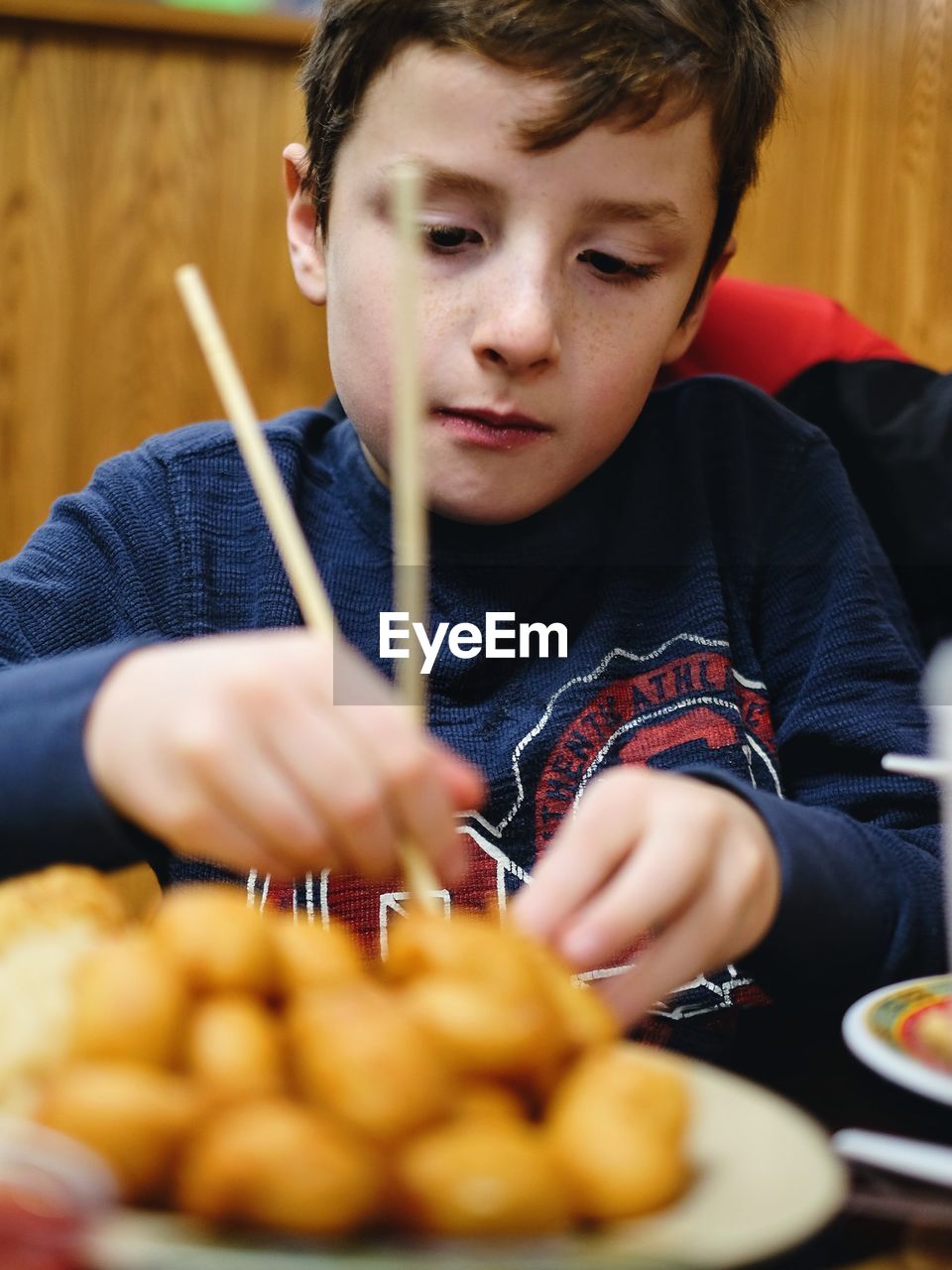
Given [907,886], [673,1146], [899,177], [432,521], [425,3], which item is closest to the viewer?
[673,1146]

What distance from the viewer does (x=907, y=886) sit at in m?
0.62

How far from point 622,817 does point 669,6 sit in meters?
0.52

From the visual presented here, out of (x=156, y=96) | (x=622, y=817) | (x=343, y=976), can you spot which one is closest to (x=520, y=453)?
(x=622, y=817)

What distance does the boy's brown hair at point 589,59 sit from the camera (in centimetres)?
70

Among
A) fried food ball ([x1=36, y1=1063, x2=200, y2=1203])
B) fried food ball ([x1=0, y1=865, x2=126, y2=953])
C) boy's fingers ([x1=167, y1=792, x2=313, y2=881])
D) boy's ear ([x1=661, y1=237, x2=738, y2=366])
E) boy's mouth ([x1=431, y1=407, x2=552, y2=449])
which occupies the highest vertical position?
boy's ear ([x1=661, y1=237, x2=738, y2=366])

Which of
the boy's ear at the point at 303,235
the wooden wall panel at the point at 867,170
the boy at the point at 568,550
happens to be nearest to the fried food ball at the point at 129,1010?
the boy at the point at 568,550

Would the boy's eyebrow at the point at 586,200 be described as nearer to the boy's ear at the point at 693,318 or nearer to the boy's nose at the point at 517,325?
the boy's nose at the point at 517,325

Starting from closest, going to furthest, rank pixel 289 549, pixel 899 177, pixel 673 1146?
pixel 673 1146 < pixel 289 549 < pixel 899 177

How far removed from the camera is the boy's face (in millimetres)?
689

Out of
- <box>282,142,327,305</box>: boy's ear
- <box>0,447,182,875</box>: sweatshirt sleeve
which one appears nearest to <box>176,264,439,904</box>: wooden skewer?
<box>0,447,182,875</box>: sweatshirt sleeve

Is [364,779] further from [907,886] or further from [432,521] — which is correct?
[432,521]

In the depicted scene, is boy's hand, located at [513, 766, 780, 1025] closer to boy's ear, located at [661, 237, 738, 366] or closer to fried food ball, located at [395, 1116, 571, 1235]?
fried food ball, located at [395, 1116, 571, 1235]

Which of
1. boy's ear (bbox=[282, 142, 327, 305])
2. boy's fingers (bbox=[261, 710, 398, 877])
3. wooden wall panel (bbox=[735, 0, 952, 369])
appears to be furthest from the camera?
wooden wall panel (bbox=[735, 0, 952, 369])

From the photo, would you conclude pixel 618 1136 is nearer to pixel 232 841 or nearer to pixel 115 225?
pixel 232 841
